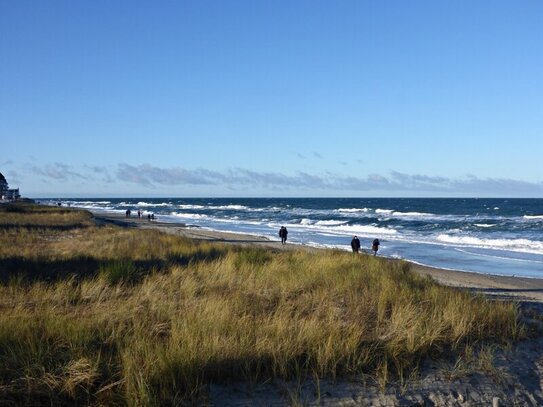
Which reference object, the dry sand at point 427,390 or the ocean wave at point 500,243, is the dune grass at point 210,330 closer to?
the dry sand at point 427,390

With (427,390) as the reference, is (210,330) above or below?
above

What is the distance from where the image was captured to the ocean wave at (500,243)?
32875mm

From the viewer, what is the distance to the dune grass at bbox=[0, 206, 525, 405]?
191 inches

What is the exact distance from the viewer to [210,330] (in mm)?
6086

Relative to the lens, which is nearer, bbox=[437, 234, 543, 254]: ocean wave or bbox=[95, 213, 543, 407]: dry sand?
bbox=[95, 213, 543, 407]: dry sand

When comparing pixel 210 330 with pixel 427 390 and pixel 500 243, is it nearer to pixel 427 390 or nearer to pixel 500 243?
pixel 427 390

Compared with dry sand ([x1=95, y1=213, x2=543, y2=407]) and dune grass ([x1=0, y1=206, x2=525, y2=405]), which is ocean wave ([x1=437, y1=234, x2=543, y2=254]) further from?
dry sand ([x1=95, y1=213, x2=543, y2=407])

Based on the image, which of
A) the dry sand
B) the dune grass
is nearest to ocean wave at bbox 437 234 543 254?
the dune grass

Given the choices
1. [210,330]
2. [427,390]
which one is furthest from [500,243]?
[210,330]

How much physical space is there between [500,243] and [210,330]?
114 ft

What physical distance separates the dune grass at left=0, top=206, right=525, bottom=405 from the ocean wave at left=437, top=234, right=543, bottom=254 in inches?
1012

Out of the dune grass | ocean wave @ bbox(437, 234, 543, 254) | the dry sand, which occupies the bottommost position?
ocean wave @ bbox(437, 234, 543, 254)

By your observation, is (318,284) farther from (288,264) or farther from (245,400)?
(245,400)

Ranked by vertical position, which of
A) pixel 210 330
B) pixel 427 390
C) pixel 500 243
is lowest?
pixel 500 243
